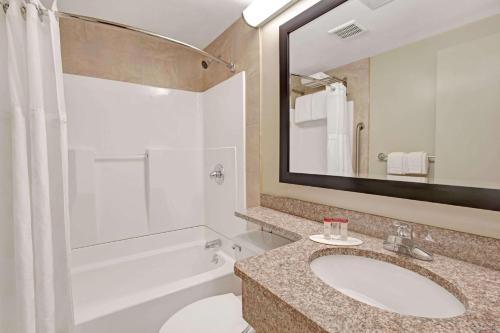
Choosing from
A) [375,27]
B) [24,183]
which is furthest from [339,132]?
[24,183]

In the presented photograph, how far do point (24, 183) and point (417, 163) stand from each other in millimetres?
1447

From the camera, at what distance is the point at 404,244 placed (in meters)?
0.72

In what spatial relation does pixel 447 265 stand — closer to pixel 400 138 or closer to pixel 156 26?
pixel 400 138

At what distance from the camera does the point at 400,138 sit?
31.9 inches

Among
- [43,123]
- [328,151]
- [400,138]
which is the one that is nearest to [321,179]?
[328,151]

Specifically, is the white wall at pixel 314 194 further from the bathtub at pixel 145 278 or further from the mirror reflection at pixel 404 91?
the bathtub at pixel 145 278

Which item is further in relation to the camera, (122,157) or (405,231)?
(122,157)

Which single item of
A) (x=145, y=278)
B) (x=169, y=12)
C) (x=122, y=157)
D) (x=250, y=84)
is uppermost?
(x=169, y=12)

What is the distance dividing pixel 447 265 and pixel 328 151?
1.92ft

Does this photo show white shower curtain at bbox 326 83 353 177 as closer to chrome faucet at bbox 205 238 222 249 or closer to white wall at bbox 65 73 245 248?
white wall at bbox 65 73 245 248

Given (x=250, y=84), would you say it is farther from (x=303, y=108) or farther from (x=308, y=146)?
(x=308, y=146)

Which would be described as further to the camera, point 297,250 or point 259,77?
point 259,77

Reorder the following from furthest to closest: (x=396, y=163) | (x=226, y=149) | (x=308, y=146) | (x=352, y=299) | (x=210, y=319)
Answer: (x=226, y=149)
(x=308, y=146)
(x=210, y=319)
(x=396, y=163)
(x=352, y=299)

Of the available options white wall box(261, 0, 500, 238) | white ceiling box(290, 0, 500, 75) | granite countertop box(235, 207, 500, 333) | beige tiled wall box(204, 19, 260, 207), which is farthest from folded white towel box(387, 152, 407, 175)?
beige tiled wall box(204, 19, 260, 207)
